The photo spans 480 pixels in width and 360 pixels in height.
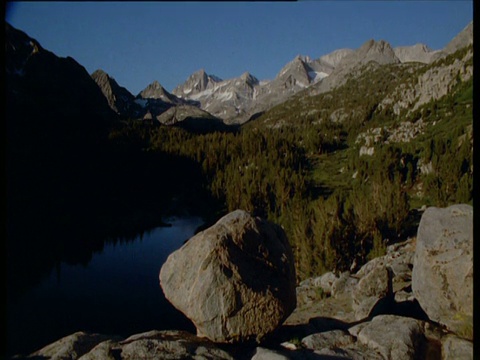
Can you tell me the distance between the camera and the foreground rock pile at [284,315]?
28.6 feet

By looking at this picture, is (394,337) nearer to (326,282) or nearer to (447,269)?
(447,269)

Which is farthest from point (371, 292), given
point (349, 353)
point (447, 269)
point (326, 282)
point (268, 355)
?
point (268, 355)

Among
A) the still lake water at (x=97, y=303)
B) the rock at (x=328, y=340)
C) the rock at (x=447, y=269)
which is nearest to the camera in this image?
the rock at (x=447, y=269)

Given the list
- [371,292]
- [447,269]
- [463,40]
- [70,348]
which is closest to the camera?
[70,348]

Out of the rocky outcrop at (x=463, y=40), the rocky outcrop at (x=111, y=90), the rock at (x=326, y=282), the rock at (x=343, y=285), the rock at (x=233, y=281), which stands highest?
the rocky outcrop at (x=463, y=40)

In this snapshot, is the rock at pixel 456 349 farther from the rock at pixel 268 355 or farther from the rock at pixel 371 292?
the rock at pixel 371 292

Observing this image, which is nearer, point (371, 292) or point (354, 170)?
point (371, 292)

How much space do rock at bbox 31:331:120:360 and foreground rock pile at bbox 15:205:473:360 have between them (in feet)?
0.09

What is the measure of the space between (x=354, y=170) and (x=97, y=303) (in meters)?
53.6

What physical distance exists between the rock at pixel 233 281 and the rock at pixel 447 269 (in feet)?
15.1

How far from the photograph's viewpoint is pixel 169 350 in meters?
8.52

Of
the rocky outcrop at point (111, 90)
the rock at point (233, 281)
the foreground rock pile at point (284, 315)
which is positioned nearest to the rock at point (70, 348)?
the foreground rock pile at point (284, 315)

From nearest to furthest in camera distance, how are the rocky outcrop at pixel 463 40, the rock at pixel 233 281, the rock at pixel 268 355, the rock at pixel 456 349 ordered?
the rock at pixel 456 349, the rock at pixel 268 355, the rock at pixel 233 281, the rocky outcrop at pixel 463 40

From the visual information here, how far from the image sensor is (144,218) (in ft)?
206
